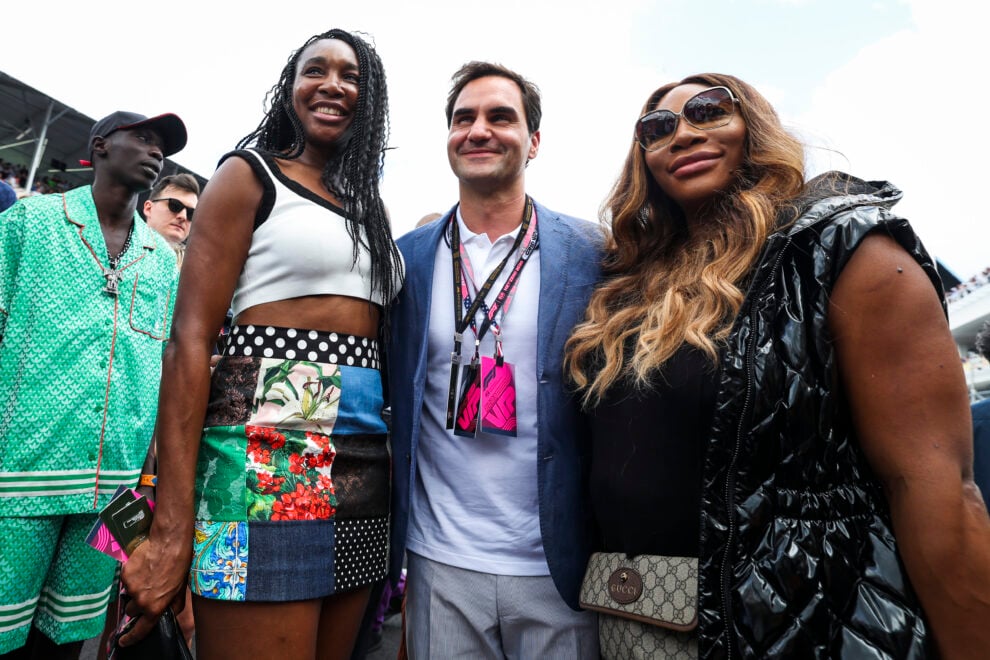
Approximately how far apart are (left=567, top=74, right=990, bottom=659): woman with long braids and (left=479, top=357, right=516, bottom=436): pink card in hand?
1.38 feet

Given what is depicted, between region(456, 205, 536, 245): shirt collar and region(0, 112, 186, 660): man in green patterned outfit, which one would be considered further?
region(456, 205, 536, 245): shirt collar

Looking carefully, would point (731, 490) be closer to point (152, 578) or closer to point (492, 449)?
point (492, 449)

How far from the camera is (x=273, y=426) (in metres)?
1.60

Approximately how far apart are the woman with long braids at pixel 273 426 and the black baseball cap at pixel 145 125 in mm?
1587

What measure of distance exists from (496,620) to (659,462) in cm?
88

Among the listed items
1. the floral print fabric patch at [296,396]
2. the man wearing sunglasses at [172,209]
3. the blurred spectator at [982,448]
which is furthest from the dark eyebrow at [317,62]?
the man wearing sunglasses at [172,209]

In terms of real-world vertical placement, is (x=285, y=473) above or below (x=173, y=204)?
below

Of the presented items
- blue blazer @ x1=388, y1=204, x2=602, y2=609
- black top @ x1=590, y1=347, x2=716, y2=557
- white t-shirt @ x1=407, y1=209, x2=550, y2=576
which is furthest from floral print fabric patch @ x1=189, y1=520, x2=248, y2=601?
black top @ x1=590, y1=347, x2=716, y2=557

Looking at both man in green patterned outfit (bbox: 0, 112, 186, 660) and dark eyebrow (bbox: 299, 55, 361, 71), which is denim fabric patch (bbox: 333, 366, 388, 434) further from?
man in green patterned outfit (bbox: 0, 112, 186, 660)

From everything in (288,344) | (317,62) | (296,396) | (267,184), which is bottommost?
(296,396)

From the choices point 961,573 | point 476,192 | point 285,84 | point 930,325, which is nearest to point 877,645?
point 961,573

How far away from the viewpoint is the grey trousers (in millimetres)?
1916

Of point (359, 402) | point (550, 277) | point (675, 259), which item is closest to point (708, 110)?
point (675, 259)

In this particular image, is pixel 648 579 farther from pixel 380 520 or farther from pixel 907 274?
pixel 907 274
